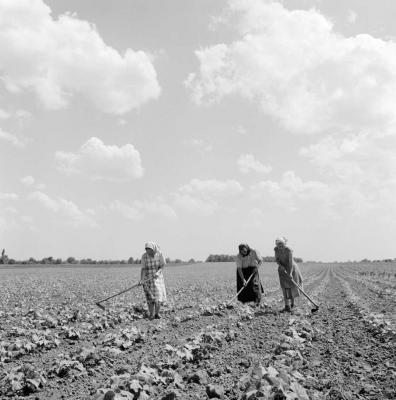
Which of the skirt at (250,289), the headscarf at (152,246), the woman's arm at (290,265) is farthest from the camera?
the skirt at (250,289)

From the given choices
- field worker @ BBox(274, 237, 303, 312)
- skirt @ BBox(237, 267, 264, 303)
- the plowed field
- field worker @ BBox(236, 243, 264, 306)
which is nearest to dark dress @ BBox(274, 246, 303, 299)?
field worker @ BBox(274, 237, 303, 312)

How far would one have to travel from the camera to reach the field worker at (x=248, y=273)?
1204 centimetres

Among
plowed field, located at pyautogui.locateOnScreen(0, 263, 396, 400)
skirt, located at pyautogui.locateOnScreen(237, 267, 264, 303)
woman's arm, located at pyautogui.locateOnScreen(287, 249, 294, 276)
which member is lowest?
plowed field, located at pyautogui.locateOnScreen(0, 263, 396, 400)

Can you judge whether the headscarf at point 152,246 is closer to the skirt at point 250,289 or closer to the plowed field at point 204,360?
the plowed field at point 204,360

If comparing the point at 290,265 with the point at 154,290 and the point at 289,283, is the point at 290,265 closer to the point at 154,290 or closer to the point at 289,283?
the point at 289,283

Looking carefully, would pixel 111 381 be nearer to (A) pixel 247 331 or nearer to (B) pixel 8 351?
(B) pixel 8 351

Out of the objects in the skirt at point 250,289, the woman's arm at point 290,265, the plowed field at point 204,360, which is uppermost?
the woman's arm at point 290,265

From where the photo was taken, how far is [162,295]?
10.9 metres

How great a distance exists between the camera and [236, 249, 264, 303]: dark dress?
12055 mm

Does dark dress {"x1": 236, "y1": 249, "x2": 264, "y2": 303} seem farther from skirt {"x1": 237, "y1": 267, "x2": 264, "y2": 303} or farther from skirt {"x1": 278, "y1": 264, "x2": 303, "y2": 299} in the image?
skirt {"x1": 278, "y1": 264, "x2": 303, "y2": 299}

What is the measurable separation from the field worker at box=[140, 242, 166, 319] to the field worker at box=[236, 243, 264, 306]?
252 centimetres

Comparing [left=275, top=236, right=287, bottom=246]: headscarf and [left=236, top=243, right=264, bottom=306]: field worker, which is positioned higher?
[left=275, top=236, right=287, bottom=246]: headscarf

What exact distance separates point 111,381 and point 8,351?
3108mm

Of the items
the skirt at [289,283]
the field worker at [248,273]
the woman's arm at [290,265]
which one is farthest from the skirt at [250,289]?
the woman's arm at [290,265]
